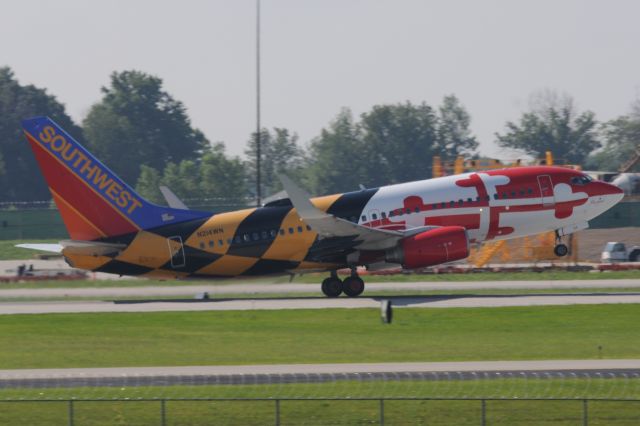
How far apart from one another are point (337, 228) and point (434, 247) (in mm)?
4597

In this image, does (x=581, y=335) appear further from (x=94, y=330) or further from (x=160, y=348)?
(x=94, y=330)

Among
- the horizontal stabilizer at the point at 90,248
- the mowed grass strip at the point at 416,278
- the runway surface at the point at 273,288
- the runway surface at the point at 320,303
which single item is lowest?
the runway surface at the point at 320,303

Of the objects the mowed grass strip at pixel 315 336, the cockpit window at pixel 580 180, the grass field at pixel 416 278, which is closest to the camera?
the mowed grass strip at pixel 315 336

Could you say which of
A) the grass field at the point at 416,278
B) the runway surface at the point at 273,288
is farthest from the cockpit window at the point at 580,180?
the grass field at the point at 416,278

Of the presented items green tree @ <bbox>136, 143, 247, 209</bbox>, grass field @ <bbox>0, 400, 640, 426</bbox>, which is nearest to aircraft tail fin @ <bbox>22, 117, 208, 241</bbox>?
grass field @ <bbox>0, 400, 640, 426</bbox>

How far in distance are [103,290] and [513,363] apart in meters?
34.4

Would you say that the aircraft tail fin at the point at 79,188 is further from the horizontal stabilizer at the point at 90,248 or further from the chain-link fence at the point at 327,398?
the chain-link fence at the point at 327,398

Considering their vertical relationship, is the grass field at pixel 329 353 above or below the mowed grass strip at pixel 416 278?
below

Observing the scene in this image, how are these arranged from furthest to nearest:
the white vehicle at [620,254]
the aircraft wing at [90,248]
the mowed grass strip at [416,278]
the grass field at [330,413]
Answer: the white vehicle at [620,254], the mowed grass strip at [416,278], the aircraft wing at [90,248], the grass field at [330,413]

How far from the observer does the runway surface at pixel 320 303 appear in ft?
169

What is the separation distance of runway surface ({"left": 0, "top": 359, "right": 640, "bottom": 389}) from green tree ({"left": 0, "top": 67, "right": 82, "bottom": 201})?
144 metres

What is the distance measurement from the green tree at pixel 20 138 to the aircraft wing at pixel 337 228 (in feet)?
417

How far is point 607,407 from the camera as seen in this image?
29.0 meters

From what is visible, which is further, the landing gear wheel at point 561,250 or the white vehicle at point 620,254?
the white vehicle at point 620,254
